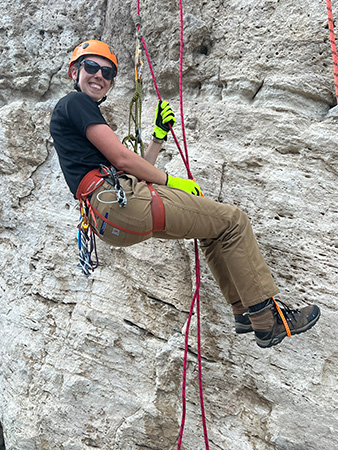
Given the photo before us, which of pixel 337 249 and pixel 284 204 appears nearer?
pixel 337 249

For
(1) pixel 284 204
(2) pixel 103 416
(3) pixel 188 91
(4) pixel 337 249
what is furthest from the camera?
(3) pixel 188 91

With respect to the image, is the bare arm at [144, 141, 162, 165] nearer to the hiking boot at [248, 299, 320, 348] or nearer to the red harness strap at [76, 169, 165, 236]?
the red harness strap at [76, 169, 165, 236]

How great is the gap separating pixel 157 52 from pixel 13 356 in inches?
162

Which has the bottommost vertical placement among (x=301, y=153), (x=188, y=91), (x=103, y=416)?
(x=103, y=416)

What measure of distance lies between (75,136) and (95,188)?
441mm

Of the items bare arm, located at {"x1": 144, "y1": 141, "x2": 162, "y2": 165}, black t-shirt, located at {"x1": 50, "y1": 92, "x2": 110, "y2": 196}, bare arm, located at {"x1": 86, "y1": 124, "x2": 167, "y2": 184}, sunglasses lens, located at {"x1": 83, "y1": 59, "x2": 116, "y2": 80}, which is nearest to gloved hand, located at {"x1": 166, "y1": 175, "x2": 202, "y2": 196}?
bare arm, located at {"x1": 86, "y1": 124, "x2": 167, "y2": 184}

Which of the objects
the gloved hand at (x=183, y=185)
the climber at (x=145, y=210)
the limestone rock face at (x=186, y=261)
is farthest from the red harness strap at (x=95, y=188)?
the limestone rock face at (x=186, y=261)

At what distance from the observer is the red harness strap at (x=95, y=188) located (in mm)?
2816

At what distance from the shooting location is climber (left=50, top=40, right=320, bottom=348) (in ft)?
9.10

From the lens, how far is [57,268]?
4773 millimetres

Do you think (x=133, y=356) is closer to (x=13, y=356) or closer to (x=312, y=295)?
(x=13, y=356)

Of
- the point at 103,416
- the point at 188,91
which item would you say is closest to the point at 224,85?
the point at 188,91

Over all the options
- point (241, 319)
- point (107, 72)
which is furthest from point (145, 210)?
point (107, 72)

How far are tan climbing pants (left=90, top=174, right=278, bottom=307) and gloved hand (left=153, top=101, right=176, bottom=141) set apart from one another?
0.76 metres
